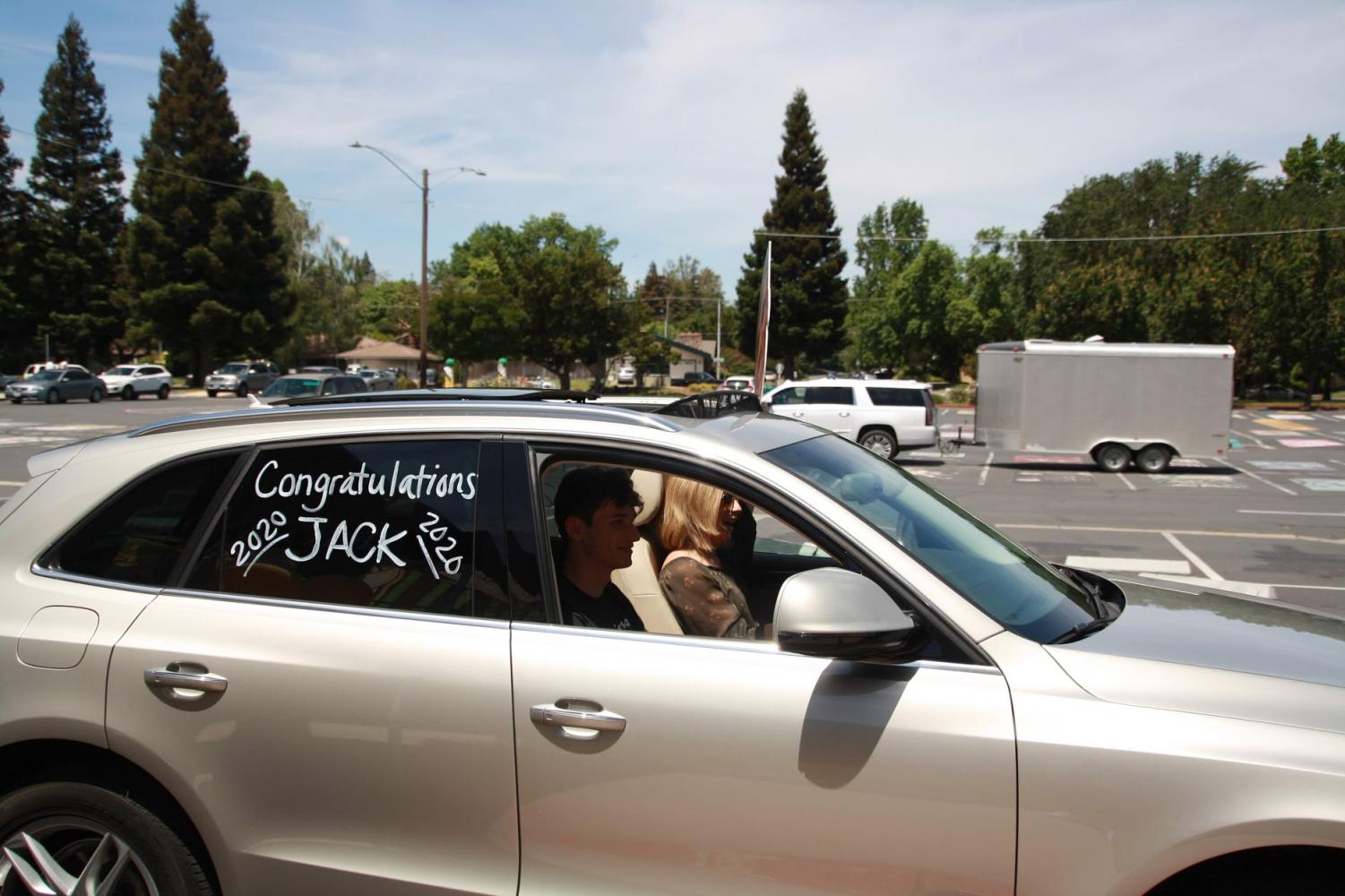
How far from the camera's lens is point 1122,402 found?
21.5 meters

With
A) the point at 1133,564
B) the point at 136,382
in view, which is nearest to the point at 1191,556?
the point at 1133,564

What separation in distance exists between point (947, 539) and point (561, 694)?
1261 millimetres

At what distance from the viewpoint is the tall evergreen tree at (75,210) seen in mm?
64562

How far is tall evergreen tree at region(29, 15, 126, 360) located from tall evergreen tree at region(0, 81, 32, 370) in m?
0.95

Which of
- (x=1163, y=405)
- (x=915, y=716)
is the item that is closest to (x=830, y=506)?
(x=915, y=716)

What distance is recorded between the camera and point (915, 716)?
226 cm

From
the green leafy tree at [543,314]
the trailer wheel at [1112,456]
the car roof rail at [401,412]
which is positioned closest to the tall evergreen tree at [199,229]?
the green leafy tree at [543,314]

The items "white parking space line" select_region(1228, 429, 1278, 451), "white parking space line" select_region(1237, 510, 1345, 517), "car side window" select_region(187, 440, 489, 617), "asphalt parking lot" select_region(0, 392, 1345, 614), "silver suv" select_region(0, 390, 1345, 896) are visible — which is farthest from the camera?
"white parking space line" select_region(1228, 429, 1278, 451)

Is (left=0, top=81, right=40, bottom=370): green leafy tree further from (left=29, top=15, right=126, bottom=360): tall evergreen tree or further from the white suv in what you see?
the white suv

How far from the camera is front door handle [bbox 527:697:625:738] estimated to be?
7.75 feet

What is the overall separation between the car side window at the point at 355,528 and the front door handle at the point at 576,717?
0.38 metres

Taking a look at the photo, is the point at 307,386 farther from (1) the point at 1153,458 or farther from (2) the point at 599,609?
(2) the point at 599,609

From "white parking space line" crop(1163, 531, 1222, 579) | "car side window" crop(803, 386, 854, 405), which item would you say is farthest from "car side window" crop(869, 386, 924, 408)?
"white parking space line" crop(1163, 531, 1222, 579)

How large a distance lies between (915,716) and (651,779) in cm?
63
